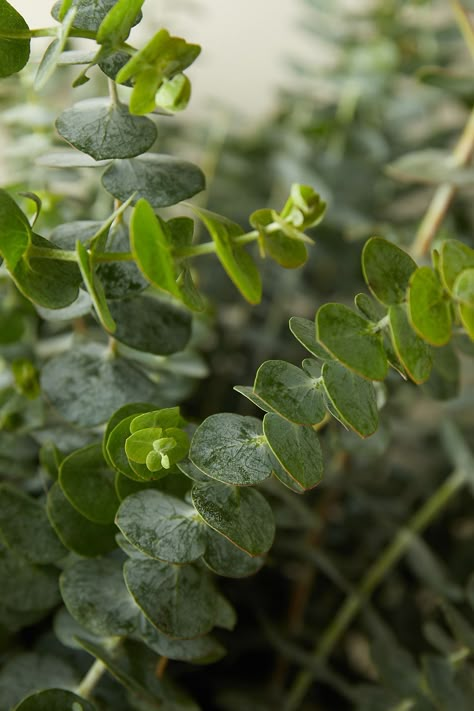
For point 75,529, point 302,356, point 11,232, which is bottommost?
point 302,356

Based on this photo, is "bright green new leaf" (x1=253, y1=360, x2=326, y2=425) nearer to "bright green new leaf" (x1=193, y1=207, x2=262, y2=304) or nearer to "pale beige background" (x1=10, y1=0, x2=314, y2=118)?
"bright green new leaf" (x1=193, y1=207, x2=262, y2=304)

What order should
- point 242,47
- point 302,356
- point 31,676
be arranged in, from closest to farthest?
point 31,676 → point 302,356 → point 242,47

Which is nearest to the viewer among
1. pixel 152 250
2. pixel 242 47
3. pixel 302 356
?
pixel 152 250

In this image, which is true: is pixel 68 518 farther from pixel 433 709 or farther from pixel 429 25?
pixel 429 25

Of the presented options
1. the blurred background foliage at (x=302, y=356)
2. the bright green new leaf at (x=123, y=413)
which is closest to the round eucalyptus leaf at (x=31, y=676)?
the blurred background foliage at (x=302, y=356)

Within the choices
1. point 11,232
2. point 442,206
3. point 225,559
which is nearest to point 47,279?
point 11,232

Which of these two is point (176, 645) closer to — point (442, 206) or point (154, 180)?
point (154, 180)

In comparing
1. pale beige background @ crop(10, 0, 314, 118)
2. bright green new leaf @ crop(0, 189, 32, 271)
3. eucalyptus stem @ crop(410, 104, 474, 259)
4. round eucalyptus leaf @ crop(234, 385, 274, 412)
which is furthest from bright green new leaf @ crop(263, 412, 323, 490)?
pale beige background @ crop(10, 0, 314, 118)
